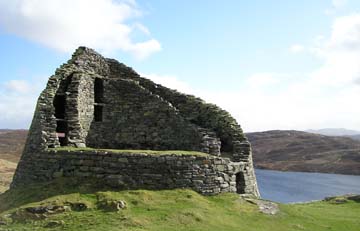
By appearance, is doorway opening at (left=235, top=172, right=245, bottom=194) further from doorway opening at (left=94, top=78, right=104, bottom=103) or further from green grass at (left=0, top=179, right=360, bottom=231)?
doorway opening at (left=94, top=78, right=104, bottom=103)

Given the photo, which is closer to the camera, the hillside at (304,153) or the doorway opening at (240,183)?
the doorway opening at (240,183)

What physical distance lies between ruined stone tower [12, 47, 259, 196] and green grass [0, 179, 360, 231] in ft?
2.38

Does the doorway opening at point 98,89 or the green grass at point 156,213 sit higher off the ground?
the doorway opening at point 98,89

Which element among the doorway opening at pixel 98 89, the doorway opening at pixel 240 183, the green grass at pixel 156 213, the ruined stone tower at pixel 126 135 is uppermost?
the doorway opening at pixel 98 89

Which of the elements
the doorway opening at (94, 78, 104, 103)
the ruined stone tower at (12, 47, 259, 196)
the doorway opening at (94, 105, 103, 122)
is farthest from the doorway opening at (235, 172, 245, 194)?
the doorway opening at (94, 78, 104, 103)

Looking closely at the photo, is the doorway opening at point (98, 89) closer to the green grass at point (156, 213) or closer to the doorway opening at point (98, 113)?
the doorway opening at point (98, 113)

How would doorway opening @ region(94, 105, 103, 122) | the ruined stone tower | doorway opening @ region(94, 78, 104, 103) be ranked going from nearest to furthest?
the ruined stone tower < doorway opening @ region(94, 105, 103, 122) < doorway opening @ region(94, 78, 104, 103)

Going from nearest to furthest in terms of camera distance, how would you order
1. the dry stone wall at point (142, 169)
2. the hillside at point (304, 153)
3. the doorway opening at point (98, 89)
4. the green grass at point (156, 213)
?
the green grass at point (156, 213), the dry stone wall at point (142, 169), the doorway opening at point (98, 89), the hillside at point (304, 153)

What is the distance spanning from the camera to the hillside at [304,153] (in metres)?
107

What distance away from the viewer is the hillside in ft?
351

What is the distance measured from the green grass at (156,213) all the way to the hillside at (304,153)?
300 ft

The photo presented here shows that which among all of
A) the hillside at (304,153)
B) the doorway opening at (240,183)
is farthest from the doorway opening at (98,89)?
the hillside at (304,153)

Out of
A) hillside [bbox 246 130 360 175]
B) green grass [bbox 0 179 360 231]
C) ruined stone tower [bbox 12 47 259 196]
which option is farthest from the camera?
hillside [bbox 246 130 360 175]

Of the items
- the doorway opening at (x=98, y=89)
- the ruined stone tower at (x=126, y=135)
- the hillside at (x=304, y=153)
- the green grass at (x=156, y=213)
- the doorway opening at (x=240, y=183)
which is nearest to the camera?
the green grass at (x=156, y=213)
